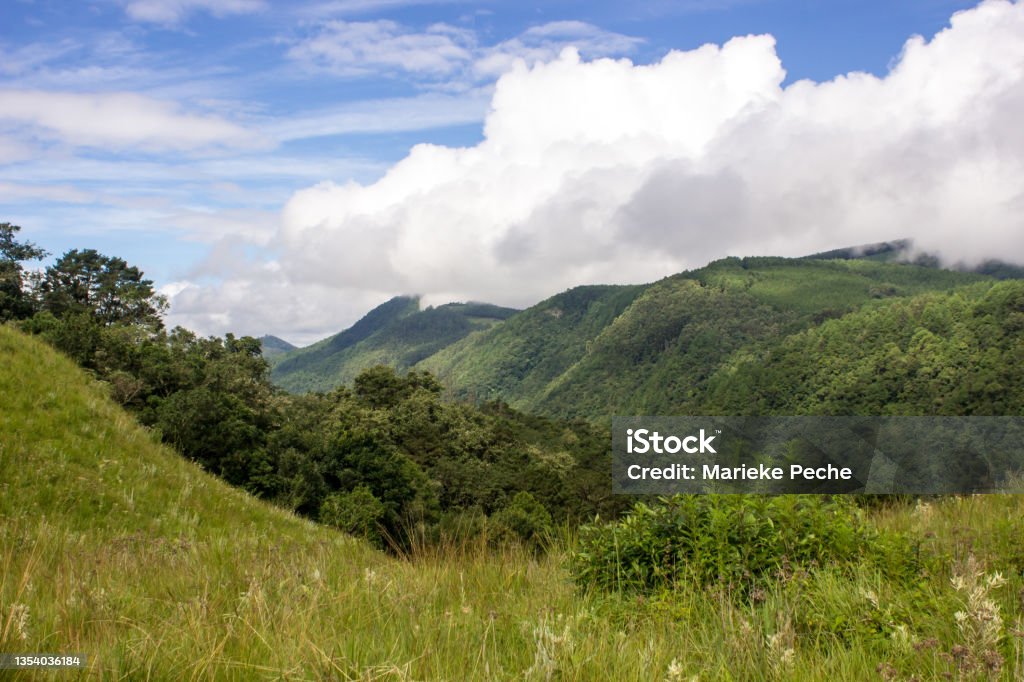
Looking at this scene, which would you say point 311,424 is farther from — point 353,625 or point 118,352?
point 353,625

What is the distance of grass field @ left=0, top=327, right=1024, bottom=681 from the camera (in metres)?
2.94

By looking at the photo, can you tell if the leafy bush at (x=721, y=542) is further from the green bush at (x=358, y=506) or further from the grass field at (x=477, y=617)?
the green bush at (x=358, y=506)

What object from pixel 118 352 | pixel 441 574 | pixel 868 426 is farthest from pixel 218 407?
pixel 868 426

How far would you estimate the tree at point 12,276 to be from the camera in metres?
49.8

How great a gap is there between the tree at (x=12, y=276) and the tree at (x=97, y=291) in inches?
93.6

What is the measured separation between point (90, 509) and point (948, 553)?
427 inches

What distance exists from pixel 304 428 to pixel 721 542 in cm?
5063

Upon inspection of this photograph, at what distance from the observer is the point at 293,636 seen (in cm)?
323

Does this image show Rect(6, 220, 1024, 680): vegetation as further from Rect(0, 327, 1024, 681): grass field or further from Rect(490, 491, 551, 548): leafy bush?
Rect(490, 491, 551, 548): leafy bush

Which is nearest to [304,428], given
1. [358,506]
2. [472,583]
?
[358,506]

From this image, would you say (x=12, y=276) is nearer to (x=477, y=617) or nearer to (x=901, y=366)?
(x=477, y=617)

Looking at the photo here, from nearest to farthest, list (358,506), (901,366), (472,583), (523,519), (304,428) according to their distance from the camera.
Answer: (472,583)
(358,506)
(523,519)
(304,428)
(901,366)

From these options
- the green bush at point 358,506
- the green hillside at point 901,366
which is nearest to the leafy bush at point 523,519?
the green bush at point 358,506

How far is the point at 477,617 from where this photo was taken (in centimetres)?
387
